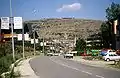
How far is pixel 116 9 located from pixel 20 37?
2368 inches

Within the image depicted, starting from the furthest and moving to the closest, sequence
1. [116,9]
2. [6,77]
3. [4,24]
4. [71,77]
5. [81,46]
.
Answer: [81,46] → [116,9] → [4,24] → [71,77] → [6,77]

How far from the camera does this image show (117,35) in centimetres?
10831

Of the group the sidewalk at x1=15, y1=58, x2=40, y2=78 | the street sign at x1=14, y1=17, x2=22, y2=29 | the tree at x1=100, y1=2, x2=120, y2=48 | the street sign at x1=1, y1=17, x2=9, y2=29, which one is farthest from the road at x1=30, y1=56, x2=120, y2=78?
the tree at x1=100, y1=2, x2=120, y2=48

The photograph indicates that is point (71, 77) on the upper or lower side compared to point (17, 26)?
lower

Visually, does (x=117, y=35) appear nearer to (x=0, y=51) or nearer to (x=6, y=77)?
(x=0, y=51)

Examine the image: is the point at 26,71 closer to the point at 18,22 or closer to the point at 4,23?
the point at 4,23

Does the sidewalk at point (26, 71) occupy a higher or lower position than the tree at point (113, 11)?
lower

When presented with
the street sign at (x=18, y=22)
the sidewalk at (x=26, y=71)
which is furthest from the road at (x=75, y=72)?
the street sign at (x=18, y=22)

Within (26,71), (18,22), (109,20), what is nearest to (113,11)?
(109,20)

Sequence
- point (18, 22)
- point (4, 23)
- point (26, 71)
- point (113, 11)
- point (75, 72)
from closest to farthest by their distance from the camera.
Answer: point (75, 72) → point (26, 71) → point (4, 23) → point (18, 22) → point (113, 11)

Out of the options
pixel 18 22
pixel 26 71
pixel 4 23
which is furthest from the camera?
pixel 18 22

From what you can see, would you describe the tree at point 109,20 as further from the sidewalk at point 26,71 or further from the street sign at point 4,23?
the sidewalk at point 26,71

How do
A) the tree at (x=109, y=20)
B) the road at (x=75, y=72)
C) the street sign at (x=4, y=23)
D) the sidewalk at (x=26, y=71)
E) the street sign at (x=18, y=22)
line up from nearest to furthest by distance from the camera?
the road at (x=75, y=72), the sidewalk at (x=26, y=71), the street sign at (x=4, y=23), the street sign at (x=18, y=22), the tree at (x=109, y=20)

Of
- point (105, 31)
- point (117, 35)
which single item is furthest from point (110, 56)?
point (105, 31)
